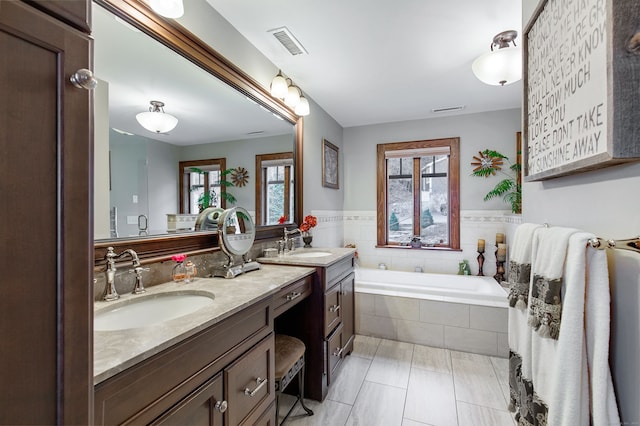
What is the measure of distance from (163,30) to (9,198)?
131cm

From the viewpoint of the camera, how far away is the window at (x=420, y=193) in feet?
11.8

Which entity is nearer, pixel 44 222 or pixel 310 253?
pixel 44 222

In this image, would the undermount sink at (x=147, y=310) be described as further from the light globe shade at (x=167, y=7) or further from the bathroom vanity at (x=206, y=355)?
the light globe shade at (x=167, y=7)

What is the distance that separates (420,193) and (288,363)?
289cm

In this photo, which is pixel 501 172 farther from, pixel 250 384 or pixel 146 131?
pixel 146 131

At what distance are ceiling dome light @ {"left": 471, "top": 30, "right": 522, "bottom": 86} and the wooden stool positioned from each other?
2.22 metres

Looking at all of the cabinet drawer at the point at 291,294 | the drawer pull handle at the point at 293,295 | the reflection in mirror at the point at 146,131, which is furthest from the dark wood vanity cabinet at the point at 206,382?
the reflection in mirror at the point at 146,131

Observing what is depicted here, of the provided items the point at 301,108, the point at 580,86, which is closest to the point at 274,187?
the point at 301,108

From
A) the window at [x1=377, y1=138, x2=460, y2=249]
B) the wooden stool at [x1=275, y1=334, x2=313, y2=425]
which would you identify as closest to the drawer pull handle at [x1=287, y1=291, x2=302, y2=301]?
the wooden stool at [x1=275, y1=334, x2=313, y2=425]

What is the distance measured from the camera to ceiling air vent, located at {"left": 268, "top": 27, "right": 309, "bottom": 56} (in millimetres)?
1899

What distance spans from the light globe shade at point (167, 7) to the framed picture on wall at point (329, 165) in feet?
6.84

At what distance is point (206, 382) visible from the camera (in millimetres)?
952

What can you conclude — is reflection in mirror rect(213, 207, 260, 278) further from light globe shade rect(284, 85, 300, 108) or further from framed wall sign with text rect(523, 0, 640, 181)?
framed wall sign with text rect(523, 0, 640, 181)

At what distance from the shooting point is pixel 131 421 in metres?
0.72
